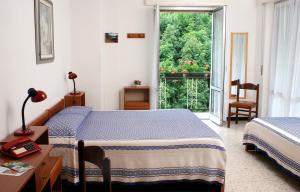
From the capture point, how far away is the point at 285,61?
17.5ft

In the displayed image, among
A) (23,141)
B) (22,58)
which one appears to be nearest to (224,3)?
(22,58)

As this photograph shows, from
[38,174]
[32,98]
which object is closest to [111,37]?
[32,98]

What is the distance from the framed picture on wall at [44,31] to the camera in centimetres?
323

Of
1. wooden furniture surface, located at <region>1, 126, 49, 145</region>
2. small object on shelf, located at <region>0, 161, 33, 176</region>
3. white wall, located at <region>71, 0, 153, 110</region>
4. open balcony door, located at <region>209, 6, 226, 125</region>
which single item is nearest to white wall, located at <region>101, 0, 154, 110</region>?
white wall, located at <region>71, 0, 153, 110</region>

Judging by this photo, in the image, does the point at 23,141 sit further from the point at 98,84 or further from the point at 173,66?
the point at 173,66

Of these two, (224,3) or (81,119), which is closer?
(81,119)

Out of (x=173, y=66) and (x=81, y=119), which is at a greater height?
(x=173, y=66)

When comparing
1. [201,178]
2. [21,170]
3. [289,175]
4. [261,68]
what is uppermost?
[261,68]

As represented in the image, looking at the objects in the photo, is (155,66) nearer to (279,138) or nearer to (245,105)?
(245,105)

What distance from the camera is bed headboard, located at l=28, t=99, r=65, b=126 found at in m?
3.03

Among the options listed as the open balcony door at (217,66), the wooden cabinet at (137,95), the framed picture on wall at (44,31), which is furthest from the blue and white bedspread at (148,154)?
the open balcony door at (217,66)

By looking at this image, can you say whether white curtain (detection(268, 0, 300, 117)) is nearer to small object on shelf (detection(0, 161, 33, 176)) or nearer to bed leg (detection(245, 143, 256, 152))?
bed leg (detection(245, 143, 256, 152))

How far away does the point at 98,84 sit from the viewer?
17.8 ft

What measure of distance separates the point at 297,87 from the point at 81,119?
3.53m
